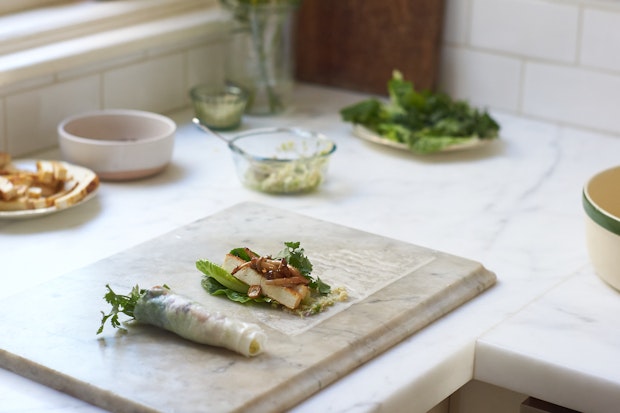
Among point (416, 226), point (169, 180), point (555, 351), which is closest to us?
point (555, 351)

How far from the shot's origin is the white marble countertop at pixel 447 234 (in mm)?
1212

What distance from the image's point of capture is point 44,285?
52.8 inches

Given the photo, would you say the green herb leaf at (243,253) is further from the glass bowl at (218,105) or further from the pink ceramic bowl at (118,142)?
the glass bowl at (218,105)

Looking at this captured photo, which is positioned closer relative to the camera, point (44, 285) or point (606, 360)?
point (606, 360)

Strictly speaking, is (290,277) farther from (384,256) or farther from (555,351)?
(555,351)

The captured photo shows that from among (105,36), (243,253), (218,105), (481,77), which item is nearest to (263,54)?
(218,105)

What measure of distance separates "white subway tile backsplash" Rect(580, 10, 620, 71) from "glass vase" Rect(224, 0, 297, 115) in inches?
21.5

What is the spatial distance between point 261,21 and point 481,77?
1.51 ft

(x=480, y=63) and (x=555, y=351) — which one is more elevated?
(x=480, y=63)

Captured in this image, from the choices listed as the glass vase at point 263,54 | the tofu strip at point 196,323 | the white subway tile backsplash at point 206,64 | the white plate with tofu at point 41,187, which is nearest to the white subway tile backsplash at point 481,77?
the glass vase at point 263,54

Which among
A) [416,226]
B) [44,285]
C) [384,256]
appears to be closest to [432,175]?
[416,226]

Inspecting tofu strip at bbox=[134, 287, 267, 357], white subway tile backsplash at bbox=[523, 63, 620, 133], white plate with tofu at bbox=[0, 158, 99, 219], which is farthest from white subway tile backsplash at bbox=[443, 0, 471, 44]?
tofu strip at bbox=[134, 287, 267, 357]

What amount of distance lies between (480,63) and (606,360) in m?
1.05

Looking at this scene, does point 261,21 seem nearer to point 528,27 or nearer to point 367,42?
point 367,42
